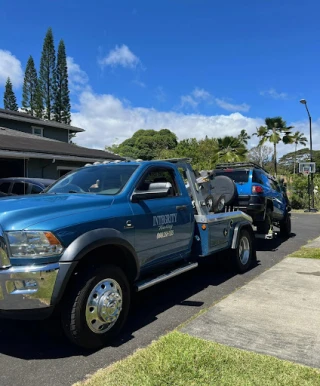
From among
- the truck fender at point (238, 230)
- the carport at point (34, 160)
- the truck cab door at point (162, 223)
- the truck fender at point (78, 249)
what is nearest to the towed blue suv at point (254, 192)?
the truck fender at point (238, 230)

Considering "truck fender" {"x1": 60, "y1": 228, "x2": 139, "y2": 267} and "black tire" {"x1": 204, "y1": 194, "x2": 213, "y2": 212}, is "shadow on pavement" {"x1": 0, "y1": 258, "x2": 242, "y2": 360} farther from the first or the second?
"black tire" {"x1": 204, "y1": 194, "x2": 213, "y2": 212}

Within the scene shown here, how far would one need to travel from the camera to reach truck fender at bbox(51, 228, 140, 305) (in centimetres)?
334

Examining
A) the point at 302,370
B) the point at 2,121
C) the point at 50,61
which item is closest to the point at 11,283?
the point at 302,370

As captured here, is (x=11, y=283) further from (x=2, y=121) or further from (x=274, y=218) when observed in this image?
(x=2, y=121)

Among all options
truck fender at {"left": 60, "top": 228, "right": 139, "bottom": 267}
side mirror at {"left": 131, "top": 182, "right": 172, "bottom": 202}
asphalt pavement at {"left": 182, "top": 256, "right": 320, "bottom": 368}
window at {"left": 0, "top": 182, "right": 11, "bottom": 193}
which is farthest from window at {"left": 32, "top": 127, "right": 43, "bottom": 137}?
truck fender at {"left": 60, "top": 228, "right": 139, "bottom": 267}

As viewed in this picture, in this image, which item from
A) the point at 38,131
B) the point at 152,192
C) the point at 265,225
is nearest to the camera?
the point at 152,192

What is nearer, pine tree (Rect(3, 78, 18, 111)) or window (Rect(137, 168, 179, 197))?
window (Rect(137, 168, 179, 197))

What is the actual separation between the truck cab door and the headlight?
1166 mm

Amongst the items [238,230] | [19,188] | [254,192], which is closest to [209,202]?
[238,230]

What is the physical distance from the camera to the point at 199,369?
329 cm

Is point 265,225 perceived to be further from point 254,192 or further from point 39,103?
point 39,103

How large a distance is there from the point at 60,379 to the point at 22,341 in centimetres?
99

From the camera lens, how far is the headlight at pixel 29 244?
3.31m

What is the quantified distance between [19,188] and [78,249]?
738 centimetres
